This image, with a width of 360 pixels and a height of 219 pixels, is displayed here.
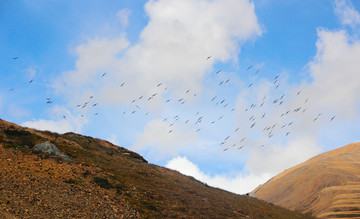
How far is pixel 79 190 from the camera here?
22266 mm

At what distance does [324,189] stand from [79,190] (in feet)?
257

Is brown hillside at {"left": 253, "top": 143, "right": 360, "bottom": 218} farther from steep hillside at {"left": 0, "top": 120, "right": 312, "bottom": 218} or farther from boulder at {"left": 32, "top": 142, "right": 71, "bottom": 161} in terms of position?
boulder at {"left": 32, "top": 142, "right": 71, "bottom": 161}

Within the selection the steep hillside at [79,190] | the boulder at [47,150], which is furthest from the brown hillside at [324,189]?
the boulder at [47,150]

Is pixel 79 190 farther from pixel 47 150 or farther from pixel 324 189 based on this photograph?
pixel 324 189

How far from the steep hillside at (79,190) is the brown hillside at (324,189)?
45.3 m

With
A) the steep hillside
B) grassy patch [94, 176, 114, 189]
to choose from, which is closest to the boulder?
the steep hillside

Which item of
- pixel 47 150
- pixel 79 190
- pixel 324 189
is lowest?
pixel 79 190

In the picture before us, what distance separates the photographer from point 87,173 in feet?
86.8

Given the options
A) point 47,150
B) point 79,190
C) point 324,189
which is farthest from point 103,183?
point 324,189

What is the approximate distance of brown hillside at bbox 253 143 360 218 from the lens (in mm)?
68188

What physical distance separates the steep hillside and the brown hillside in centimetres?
4534

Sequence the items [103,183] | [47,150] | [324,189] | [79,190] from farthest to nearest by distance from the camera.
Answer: [324,189]
[47,150]
[103,183]
[79,190]

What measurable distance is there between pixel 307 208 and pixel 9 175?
7677 centimetres

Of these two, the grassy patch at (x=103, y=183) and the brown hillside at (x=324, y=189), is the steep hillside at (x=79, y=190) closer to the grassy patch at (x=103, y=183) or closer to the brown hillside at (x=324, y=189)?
the grassy patch at (x=103, y=183)
